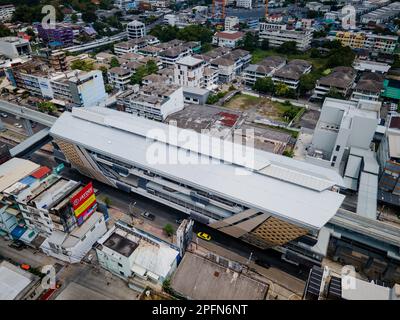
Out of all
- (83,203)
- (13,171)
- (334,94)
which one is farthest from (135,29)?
(83,203)

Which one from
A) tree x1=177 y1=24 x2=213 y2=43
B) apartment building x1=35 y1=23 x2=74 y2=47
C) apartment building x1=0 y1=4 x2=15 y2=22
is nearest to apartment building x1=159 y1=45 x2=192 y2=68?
tree x1=177 y1=24 x2=213 y2=43

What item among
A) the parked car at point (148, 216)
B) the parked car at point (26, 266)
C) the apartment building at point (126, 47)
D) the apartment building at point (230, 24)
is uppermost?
the apartment building at point (230, 24)

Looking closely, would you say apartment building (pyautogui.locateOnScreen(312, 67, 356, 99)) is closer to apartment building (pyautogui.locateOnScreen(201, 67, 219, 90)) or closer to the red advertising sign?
apartment building (pyautogui.locateOnScreen(201, 67, 219, 90))

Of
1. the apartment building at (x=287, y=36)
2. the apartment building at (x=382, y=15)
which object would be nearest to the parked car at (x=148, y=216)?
the apartment building at (x=287, y=36)

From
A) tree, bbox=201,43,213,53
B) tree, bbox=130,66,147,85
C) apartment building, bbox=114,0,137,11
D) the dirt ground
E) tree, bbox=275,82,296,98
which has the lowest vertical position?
the dirt ground

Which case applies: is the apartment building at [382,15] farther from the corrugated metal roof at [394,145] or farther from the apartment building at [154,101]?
the apartment building at [154,101]

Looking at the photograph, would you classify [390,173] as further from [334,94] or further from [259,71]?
[259,71]

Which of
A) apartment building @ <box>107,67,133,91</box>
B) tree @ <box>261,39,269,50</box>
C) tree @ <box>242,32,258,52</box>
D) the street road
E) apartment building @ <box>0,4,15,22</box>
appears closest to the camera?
the street road
